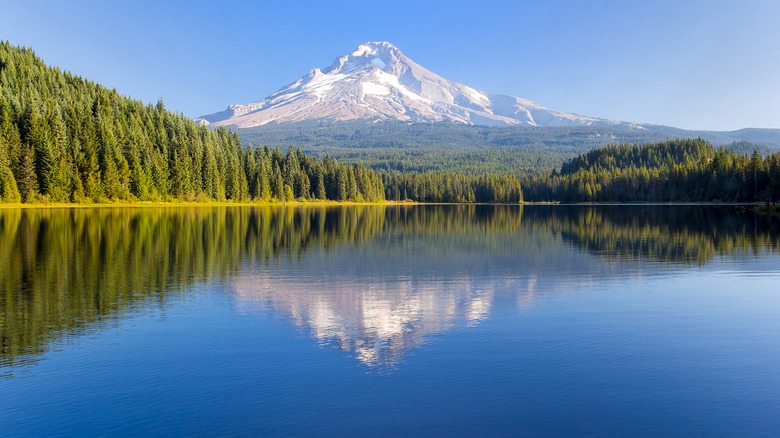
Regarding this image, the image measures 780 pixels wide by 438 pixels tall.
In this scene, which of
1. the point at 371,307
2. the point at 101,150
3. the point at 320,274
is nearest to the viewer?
the point at 371,307

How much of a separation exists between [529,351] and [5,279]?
26.7 meters

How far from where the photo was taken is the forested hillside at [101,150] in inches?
4628

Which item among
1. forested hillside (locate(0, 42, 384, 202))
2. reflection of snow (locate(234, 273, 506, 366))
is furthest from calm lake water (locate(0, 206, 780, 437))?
forested hillside (locate(0, 42, 384, 202))

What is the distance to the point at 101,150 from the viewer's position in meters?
132

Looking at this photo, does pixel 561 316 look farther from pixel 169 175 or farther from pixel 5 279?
pixel 169 175

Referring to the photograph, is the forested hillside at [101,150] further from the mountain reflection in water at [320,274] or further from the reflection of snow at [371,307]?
the reflection of snow at [371,307]

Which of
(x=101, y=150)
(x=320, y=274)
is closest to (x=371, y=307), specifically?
(x=320, y=274)

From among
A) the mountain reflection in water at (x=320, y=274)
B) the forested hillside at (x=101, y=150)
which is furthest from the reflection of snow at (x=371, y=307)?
the forested hillside at (x=101, y=150)

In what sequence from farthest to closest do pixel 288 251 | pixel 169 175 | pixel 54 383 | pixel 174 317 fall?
pixel 169 175 → pixel 288 251 → pixel 174 317 → pixel 54 383

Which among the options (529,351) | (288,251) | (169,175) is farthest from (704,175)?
(529,351)

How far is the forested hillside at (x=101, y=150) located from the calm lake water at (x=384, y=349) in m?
99.6

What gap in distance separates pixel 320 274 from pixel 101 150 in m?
123

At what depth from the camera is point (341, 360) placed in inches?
618

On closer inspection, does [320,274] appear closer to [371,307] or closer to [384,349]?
A: [371,307]
